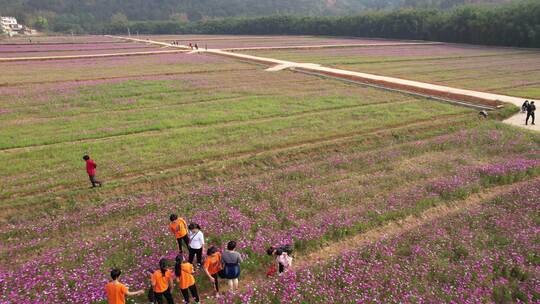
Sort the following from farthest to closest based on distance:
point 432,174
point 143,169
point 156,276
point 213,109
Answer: point 213,109, point 143,169, point 432,174, point 156,276

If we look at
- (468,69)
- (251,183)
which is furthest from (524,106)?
(468,69)

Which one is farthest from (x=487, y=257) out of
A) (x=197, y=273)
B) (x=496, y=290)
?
(x=197, y=273)

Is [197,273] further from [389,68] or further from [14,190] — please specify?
[389,68]

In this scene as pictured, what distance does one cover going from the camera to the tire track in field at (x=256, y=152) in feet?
54.5

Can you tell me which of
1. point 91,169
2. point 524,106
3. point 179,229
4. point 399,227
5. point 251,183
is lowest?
point 399,227

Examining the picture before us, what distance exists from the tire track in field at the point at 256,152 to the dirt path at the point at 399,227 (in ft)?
28.0

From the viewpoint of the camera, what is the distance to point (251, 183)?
648 inches

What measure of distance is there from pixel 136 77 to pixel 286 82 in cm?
1863

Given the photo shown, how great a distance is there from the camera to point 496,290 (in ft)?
30.8

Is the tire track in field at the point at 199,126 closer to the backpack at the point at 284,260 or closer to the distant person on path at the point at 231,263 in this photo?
the distant person on path at the point at 231,263

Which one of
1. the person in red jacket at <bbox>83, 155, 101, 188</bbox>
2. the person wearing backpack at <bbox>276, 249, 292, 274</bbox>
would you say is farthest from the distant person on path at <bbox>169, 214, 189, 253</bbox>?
the person in red jacket at <bbox>83, 155, 101, 188</bbox>

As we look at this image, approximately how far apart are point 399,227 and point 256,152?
9642mm

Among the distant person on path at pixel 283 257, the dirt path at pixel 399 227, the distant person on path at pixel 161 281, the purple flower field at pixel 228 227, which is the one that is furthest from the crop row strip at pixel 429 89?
the distant person on path at pixel 161 281

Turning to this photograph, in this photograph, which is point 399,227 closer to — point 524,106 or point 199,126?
point 199,126
